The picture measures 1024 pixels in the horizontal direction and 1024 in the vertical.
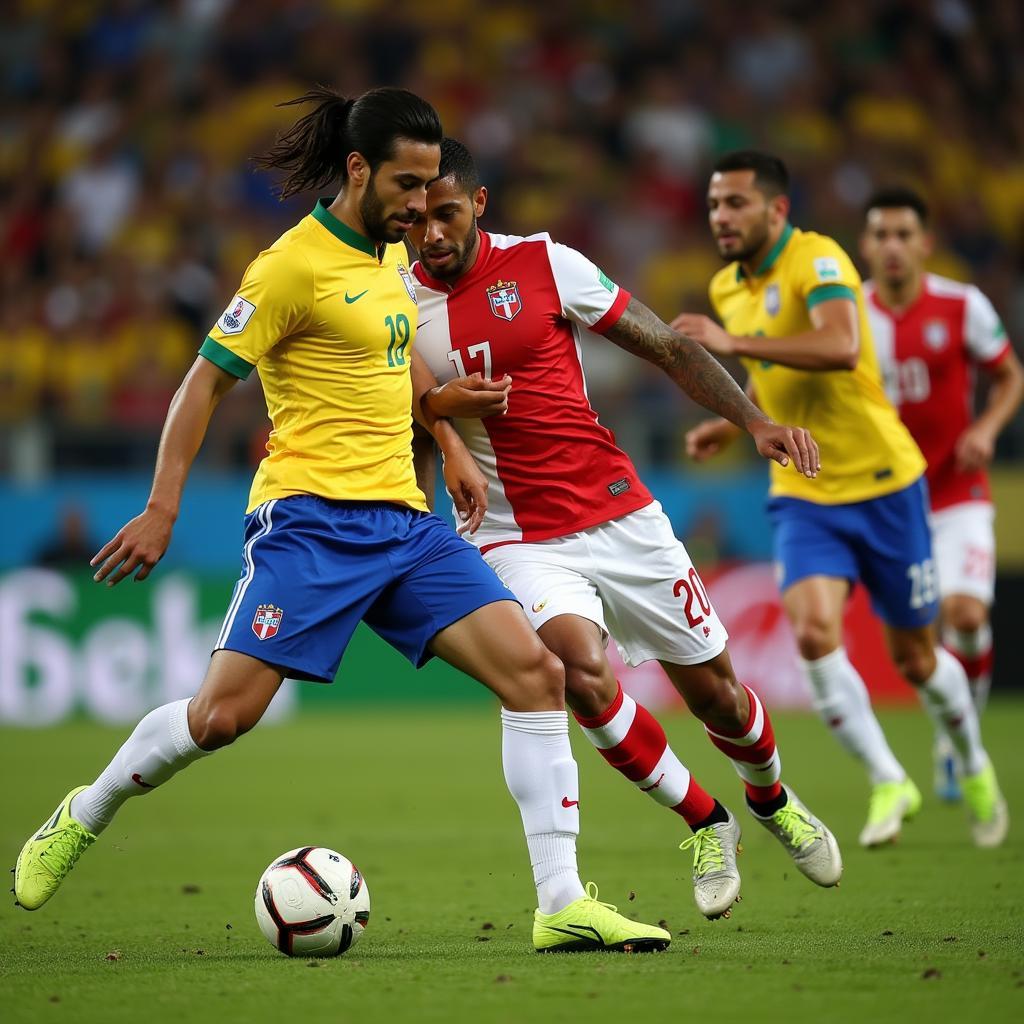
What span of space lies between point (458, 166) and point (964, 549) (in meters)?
4.30

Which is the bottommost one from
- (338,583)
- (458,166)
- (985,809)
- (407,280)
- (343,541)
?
(985,809)

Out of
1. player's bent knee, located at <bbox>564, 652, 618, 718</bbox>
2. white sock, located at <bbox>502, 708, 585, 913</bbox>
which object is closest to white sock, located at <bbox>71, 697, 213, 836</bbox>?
white sock, located at <bbox>502, 708, 585, 913</bbox>

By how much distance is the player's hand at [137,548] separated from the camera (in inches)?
183

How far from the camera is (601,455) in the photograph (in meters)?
5.86

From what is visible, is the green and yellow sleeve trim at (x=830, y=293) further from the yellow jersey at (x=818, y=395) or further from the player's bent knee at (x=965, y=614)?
the player's bent knee at (x=965, y=614)

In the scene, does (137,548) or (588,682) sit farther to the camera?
(588,682)

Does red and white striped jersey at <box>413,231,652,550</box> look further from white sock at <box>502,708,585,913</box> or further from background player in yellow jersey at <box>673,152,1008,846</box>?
background player in yellow jersey at <box>673,152,1008,846</box>

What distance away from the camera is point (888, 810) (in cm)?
733

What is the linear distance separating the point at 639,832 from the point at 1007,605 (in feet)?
24.6

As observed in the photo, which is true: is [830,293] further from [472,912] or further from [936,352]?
[472,912]

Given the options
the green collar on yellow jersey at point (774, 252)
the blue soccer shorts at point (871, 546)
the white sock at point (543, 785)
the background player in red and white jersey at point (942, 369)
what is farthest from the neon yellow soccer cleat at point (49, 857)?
the background player in red and white jersey at point (942, 369)

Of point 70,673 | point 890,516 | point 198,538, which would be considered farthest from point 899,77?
point 890,516

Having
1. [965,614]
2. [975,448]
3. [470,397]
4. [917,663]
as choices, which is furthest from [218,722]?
[965,614]

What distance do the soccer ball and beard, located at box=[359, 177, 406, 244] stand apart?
6.10ft
